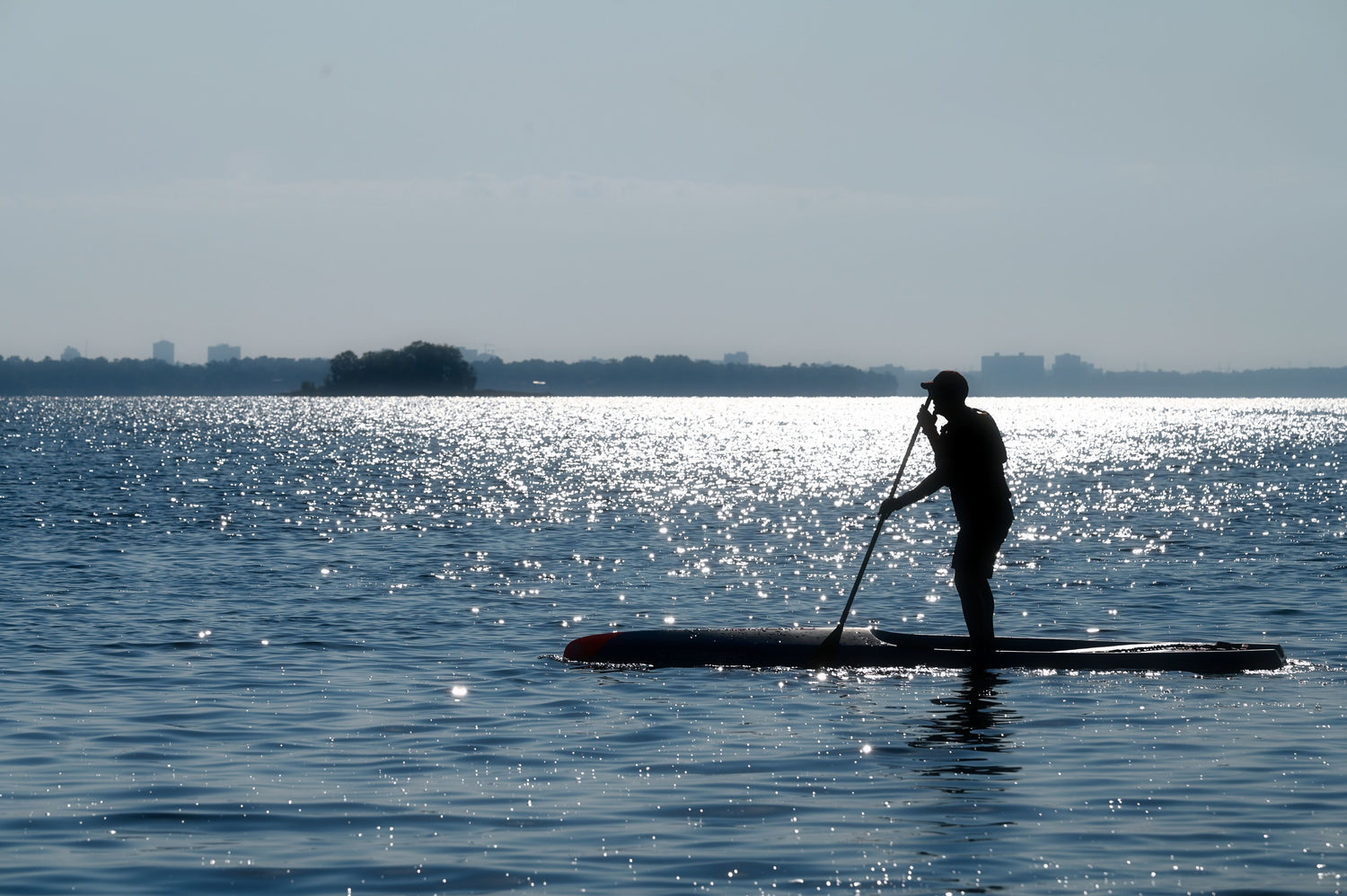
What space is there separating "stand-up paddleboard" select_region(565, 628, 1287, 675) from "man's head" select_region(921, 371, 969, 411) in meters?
2.33

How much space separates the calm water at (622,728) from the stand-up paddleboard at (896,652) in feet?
0.77

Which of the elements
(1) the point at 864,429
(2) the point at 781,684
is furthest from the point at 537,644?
(1) the point at 864,429

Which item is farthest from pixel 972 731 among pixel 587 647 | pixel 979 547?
pixel 587 647

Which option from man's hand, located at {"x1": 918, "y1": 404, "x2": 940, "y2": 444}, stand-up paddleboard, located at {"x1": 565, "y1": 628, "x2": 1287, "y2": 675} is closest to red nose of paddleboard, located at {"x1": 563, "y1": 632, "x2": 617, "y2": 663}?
stand-up paddleboard, located at {"x1": 565, "y1": 628, "x2": 1287, "y2": 675}

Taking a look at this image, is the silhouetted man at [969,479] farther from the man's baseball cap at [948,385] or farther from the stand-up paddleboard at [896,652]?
the stand-up paddleboard at [896,652]

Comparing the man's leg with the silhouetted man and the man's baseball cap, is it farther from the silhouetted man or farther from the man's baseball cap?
the man's baseball cap

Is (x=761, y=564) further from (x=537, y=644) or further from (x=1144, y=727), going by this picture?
(x=1144, y=727)

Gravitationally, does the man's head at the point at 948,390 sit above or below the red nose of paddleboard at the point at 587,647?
above

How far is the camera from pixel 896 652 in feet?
44.4

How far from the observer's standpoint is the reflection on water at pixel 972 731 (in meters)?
9.64

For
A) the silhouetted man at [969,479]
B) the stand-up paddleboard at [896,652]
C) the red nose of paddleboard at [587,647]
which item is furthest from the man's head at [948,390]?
the red nose of paddleboard at [587,647]

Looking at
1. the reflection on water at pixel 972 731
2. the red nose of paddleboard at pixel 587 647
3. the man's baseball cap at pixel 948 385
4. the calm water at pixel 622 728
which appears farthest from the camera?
the red nose of paddleboard at pixel 587 647

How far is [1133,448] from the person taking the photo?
9269 centimetres

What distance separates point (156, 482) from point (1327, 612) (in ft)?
131
